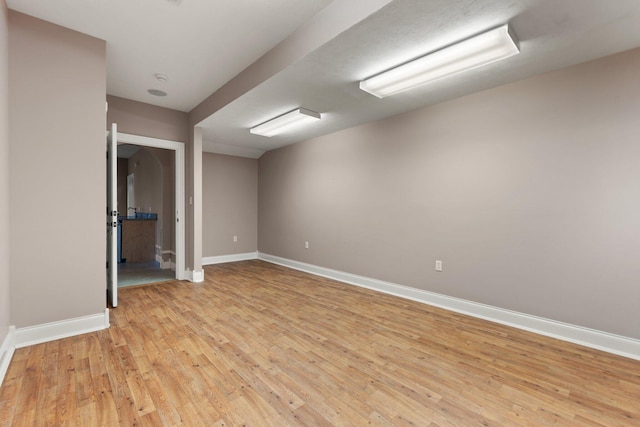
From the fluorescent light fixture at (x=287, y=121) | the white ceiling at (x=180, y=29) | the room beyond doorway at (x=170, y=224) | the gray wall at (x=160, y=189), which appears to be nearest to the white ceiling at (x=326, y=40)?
the white ceiling at (x=180, y=29)

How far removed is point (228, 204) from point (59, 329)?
12.3 feet

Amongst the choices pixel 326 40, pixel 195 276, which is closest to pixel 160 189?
pixel 195 276

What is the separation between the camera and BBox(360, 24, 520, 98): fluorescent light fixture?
1.94 meters

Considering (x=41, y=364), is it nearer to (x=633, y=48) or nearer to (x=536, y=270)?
(x=536, y=270)

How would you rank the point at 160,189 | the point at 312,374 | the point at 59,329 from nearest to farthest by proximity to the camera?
1. the point at 312,374
2. the point at 59,329
3. the point at 160,189

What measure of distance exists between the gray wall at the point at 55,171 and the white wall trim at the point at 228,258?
3.02m

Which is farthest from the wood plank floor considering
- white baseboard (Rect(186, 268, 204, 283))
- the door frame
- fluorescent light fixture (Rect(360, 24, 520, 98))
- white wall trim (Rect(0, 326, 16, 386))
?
fluorescent light fixture (Rect(360, 24, 520, 98))

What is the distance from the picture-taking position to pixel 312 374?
1884mm

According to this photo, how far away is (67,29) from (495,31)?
11.4 ft

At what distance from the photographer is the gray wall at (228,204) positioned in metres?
5.65

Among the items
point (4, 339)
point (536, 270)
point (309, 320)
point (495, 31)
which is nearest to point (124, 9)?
point (4, 339)

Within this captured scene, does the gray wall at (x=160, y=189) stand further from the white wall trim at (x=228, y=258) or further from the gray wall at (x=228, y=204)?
the white wall trim at (x=228, y=258)

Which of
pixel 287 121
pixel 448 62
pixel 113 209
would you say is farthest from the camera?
pixel 287 121

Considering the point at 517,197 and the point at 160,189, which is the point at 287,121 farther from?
the point at 160,189
